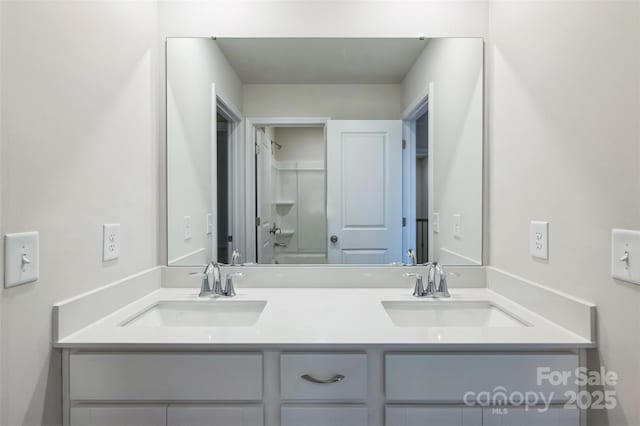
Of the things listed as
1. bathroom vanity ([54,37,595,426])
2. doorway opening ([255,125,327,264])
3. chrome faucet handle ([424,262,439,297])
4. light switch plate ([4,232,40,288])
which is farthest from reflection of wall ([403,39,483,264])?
light switch plate ([4,232,40,288])

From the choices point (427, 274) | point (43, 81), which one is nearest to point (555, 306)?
point (427, 274)

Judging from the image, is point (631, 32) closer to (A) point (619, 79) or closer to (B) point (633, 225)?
(A) point (619, 79)

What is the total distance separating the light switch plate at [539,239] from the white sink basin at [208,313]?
3.01 ft

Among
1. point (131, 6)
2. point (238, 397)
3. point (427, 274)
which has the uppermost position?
point (131, 6)

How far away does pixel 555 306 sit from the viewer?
1062 mm

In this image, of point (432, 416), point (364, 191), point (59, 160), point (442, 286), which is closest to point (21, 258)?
point (59, 160)

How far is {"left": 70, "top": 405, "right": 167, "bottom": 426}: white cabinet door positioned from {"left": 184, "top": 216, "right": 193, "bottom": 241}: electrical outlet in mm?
732

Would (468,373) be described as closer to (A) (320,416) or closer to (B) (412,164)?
(A) (320,416)

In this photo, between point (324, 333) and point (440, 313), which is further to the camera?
point (440, 313)

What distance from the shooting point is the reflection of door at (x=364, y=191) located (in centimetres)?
158

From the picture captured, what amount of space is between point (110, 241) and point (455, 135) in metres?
1.37

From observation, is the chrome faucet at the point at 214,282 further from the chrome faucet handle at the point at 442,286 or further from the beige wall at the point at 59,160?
the chrome faucet handle at the point at 442,286

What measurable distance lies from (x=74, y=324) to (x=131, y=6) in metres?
1.08

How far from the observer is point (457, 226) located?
5.10ft
